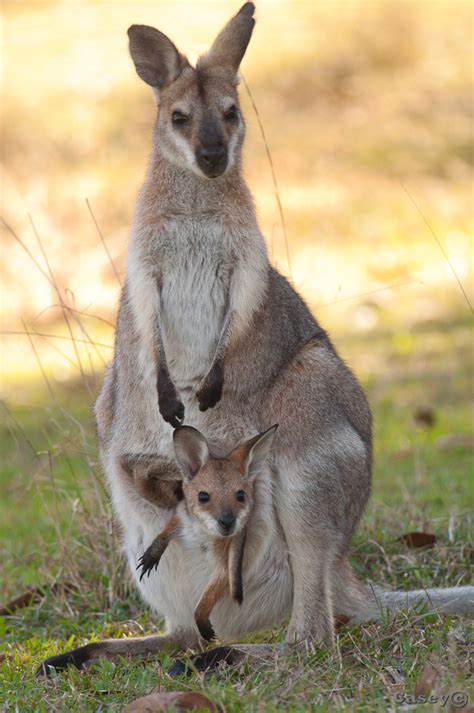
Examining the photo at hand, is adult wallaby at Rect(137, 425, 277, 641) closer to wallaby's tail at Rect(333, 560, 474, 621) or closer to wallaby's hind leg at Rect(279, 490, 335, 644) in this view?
wallaby's hind leg at Rect(279, 490, 335, 644)

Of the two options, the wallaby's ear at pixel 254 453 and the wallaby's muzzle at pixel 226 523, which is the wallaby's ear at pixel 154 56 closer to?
the wallaby's ear at pixel 254 453

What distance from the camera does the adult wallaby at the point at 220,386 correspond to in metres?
3.77

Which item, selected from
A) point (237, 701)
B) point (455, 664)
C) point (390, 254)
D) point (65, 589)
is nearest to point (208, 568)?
point (237, 701)

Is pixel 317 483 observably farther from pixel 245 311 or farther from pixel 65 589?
pixel 65 589

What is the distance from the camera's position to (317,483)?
148 inches

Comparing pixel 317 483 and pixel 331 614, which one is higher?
pixel 317 483

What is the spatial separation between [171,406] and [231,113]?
39.4 inches

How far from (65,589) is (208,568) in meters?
1.18

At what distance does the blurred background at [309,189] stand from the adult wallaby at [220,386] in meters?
2.19

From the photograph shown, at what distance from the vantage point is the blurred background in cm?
805

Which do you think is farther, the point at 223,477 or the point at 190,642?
the point at 190,642

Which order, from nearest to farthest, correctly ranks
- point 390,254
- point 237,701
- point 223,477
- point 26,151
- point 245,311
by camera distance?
point 237,701
point 223,477
point 245,311
point 390,254
point 26,151

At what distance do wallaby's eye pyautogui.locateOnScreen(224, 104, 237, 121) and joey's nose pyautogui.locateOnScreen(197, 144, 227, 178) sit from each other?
0.17 meters

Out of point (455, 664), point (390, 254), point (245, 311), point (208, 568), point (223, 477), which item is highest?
point (390, 254)
